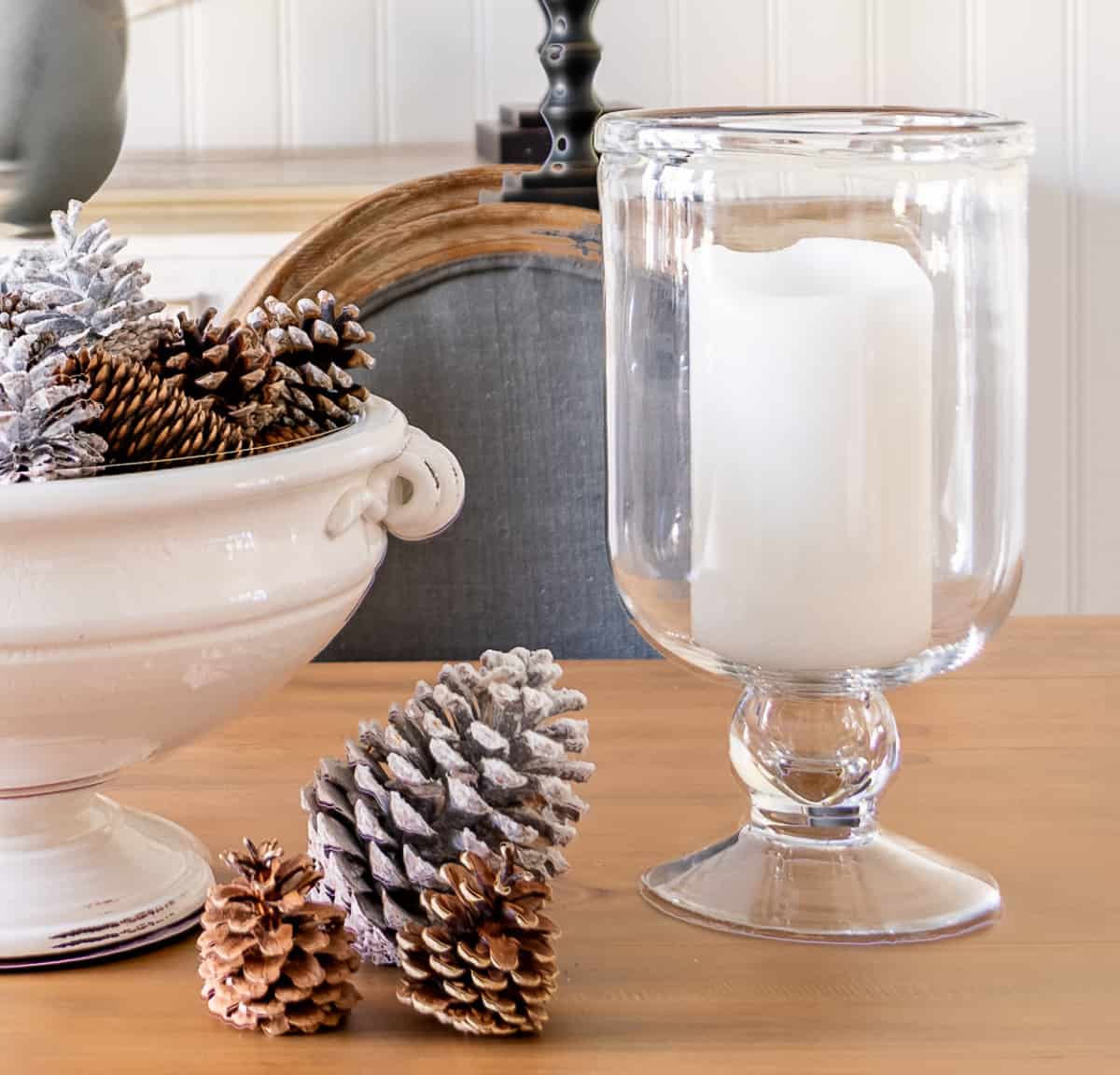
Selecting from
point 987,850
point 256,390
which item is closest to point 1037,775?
point 987,850

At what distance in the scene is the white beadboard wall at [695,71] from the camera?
1998mm

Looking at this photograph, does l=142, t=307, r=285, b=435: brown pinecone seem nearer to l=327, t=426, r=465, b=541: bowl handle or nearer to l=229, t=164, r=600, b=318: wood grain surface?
l=327, t=426, r=465, b=541: bowl handle

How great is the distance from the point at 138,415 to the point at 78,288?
0.07 m

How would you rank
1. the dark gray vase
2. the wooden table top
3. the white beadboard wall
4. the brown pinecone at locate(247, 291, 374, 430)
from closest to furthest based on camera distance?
the wooden table top → the brown pinecone at locate(247, 291, 374, 430) → the dark gray vase → the white beadboard wall

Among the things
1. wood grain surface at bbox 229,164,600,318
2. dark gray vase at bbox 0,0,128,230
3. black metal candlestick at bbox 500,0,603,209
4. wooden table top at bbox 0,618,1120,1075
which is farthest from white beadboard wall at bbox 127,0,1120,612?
wooden table top at bbox 0,618,1120,1075

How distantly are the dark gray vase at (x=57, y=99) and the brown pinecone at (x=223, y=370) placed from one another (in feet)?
3.66

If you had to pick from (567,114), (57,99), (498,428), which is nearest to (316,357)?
(498,428)

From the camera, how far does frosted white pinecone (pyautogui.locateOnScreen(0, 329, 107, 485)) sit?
0.45 meters

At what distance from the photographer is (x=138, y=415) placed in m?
0.46

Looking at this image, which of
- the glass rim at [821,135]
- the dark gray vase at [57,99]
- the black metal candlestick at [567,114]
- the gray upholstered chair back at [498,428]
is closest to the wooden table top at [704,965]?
the glass rim at [821,135]

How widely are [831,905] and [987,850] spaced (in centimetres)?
10

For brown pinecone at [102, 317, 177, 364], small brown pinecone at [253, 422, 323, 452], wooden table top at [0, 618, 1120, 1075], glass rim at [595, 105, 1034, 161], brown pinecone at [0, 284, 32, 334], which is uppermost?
glass rim at [595, 105, 1034, 161]

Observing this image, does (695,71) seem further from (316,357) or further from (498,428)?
(316,357)

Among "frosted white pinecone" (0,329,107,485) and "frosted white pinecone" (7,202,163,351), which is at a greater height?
"frosted white pinecone" (7,202,163,351)
